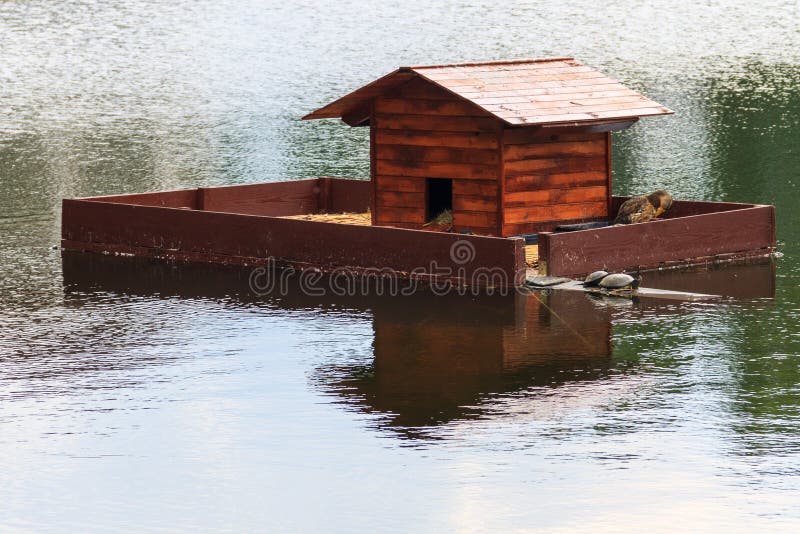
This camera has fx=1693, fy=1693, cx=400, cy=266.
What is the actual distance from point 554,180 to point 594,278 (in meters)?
4.00

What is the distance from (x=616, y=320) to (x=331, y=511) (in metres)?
8.83

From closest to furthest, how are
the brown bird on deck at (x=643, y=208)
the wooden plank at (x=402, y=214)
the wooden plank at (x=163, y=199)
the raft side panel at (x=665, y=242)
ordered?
the raft side panel at (x=665, y=242)
the brown bird on deck at (x=643, y=208)
the wooden plank at (x=402, y=214)
the wooden plank at (x=163, y=199)

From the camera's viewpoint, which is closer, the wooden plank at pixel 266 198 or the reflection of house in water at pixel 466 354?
the reflection of house in water at pixel 466 354

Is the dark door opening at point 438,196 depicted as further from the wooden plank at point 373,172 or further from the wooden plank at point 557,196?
the wooden plank at point 557,196

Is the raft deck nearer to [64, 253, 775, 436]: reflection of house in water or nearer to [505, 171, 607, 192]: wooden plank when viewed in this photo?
[64, 253, 775, 436]: reflection of house in water

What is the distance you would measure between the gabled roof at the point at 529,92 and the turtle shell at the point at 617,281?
3333mm

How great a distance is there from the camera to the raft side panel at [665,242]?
24.5m

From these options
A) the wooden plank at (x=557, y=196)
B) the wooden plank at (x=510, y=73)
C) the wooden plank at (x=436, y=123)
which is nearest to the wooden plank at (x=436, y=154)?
the wooden plank at (x=436, y=123)

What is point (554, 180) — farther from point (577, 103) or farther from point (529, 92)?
point (529, 92)

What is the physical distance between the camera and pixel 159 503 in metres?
13.6

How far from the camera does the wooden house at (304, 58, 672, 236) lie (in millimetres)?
26844

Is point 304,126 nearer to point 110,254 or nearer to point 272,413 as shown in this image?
point 110,254

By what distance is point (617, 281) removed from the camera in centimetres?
2364

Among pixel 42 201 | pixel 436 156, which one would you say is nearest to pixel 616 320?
pixel 436 156
